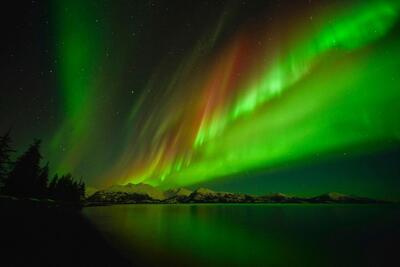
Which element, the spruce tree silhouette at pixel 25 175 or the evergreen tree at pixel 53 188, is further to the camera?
the evergreen tree at pixel 53 188

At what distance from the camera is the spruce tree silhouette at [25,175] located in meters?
47.4

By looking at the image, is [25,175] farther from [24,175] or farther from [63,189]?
[63,189]

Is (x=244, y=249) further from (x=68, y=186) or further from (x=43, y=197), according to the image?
(x=68, y=186)

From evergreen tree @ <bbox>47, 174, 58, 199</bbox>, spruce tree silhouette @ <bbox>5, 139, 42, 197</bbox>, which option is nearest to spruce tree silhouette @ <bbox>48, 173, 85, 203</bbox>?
evergreen tree @ <bbox>47, 174, 58, 199</bbox>

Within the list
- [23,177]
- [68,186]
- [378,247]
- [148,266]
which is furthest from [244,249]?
[68,186]

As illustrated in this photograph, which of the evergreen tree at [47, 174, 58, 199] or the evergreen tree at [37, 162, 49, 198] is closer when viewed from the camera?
the evergreen tree at [37, 162, 49, 198]

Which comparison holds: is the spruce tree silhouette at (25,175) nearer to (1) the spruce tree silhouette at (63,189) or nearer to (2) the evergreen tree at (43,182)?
(2) the evergreen tree at (43,182)

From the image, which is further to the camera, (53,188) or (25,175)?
(53,188)

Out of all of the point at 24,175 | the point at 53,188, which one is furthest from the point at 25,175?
the point at 53,188

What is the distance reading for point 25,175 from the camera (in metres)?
49.0

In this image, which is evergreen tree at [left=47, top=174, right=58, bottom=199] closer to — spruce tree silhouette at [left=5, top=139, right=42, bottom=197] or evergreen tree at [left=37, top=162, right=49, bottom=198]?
evergreen tree at [left=37, top=162, right=49, bottom=198]

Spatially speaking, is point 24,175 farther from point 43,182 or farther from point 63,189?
point 63,189

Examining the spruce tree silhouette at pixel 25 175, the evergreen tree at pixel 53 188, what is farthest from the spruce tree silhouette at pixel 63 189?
the spruce tree silhouette at pixel 25 175

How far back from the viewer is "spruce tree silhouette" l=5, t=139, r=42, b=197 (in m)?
47.4
